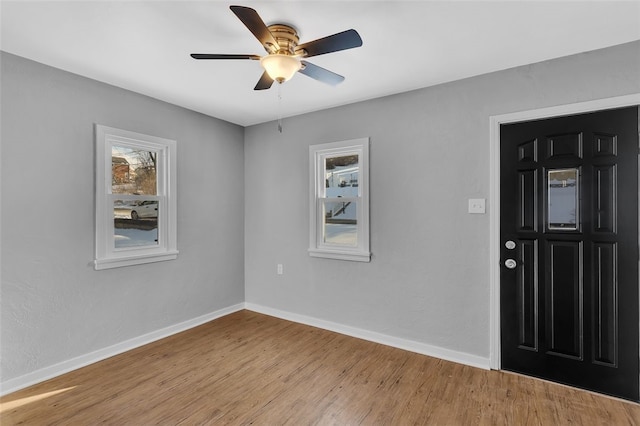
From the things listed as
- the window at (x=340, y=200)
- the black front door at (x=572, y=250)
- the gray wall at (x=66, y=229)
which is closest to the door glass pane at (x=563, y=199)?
the black front door at (x=572, y=250)

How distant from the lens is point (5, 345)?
2.32 meters

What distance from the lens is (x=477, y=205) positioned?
274 centimetres

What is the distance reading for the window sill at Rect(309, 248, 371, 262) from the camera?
3331mm

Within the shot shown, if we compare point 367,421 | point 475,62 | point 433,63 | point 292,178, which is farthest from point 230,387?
point 475,62

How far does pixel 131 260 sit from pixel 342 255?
215cm

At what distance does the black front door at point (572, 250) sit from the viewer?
2215 millimetres

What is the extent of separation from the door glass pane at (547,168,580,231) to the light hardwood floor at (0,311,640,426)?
1255mm

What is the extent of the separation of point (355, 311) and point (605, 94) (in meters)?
2.82

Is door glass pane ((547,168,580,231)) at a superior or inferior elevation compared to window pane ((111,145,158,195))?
inferior

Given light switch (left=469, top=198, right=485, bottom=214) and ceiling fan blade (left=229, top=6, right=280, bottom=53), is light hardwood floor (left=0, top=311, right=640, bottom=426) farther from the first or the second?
ceiling fan blade (left=229, top=6, right=280, bottom=53)

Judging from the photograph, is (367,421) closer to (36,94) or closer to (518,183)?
(518,183)

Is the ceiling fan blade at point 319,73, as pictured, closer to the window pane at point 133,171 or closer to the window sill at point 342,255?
the window sill at point 342,255

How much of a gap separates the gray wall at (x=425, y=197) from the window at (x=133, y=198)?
1371mm

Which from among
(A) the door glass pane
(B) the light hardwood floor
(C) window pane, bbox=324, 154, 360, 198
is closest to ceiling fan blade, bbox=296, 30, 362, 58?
(C) window pane, bbox=324, 154, 360, 198
